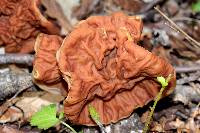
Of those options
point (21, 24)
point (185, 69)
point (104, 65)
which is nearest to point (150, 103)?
point (185, 69)

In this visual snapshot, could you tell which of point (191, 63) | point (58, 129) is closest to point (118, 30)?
point (58, 129)

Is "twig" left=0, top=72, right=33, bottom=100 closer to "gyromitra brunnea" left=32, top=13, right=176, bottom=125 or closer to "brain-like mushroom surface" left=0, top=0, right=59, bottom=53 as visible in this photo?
"brain-like mushroom surface" left=0, top=0, right=59, bottom=53

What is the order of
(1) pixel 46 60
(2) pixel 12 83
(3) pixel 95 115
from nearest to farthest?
1. (3) pixel 95 115
2. (1) pixel 46 60
3. (2) pixel 12 83

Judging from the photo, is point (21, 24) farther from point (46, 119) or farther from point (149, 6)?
point (149, 6)

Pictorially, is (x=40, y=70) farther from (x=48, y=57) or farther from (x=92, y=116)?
(x=92, y=116)

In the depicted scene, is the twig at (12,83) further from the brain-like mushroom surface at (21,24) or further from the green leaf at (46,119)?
the green leaf at (46,119)

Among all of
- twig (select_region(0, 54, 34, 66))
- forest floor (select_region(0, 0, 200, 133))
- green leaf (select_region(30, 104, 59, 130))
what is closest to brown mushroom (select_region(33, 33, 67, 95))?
green leaf (select_region(30, 104, 59, 130))

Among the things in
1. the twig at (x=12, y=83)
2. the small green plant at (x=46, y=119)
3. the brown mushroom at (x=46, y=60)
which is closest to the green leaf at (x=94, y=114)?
the small green plant at (x=46, y=119)
